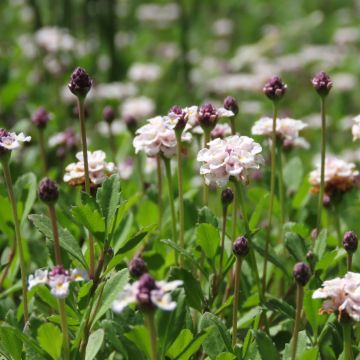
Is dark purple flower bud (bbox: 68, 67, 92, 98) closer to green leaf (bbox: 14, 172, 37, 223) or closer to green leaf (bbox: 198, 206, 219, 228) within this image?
green leaf (bbox: 198, 206, 219, 228)

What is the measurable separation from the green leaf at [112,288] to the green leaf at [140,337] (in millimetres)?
101

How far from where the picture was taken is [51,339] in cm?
→ 134

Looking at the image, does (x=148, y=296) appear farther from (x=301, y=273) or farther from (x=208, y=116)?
(x=208, y=116)

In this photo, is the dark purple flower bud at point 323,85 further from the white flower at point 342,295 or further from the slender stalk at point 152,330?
the slender stalk at point 152,330

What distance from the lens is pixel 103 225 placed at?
152cm

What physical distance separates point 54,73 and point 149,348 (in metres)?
2.81

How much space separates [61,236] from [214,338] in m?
0.36

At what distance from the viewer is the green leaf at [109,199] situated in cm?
153

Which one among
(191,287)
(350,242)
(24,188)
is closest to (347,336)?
(350,242)

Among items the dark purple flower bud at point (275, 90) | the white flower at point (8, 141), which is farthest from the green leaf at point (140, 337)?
the dark purple flower bud at point (275, 90)

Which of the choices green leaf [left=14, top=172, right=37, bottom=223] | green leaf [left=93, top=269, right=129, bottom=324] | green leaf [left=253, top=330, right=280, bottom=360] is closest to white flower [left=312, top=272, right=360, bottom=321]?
green leaf [left=253, top=330, right=280, bottom=360]

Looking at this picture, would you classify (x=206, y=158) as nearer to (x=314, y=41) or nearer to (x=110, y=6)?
(x=110, y=6)

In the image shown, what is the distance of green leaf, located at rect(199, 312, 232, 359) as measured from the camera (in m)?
1.43

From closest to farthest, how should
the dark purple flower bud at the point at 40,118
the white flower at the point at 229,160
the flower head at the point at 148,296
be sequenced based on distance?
the flower head at the point at 148,296 → the white flower at the point at 229,160 → the dark purple flower bud at the point at 40,118
